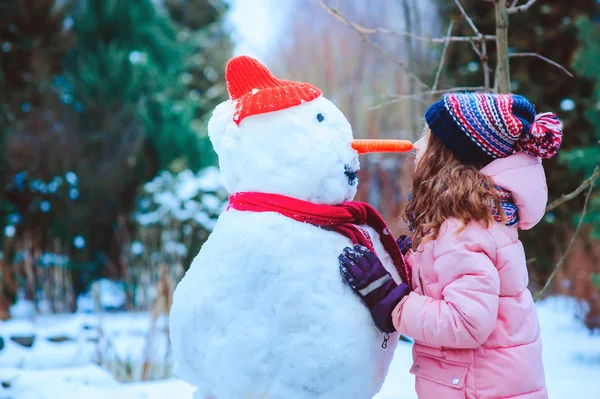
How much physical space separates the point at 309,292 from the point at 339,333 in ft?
0.46

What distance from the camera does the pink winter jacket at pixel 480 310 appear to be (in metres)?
1.60

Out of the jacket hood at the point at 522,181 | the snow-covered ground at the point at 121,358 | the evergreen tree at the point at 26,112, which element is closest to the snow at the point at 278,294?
the jacket hood at the point at 522,181

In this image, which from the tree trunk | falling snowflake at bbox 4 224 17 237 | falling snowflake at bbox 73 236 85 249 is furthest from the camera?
falling snowflake at bbox 73 236 85 249

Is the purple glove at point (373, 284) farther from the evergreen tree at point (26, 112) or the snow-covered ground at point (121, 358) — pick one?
the evergreen tree at point (26, 112)

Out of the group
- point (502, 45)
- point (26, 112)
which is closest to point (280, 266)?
point (502, 45)

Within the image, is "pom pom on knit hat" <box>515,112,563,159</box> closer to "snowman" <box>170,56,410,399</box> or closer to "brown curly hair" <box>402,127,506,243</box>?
"brown curly hair" <box>402,127,506,243</box>

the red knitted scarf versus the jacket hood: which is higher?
the jacket hood

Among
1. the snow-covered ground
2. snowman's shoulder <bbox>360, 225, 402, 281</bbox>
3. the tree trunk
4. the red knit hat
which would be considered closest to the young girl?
snowman's shoulder <bbox>360, 225, 402, 281</bbox>

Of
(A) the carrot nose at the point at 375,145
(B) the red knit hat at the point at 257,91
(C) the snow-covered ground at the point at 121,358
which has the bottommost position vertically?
(C) the snow-covered ground at the point at 121,358

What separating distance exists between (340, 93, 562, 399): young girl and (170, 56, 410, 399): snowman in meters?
0.11

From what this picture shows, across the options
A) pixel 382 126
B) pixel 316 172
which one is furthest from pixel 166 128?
pixel 316 172

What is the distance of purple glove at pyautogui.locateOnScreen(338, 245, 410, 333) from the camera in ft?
5.50

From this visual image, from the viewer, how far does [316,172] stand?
174cm

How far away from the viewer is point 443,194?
171 centimetres
